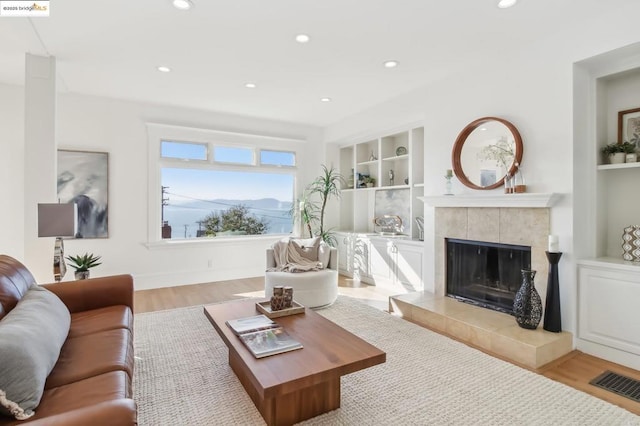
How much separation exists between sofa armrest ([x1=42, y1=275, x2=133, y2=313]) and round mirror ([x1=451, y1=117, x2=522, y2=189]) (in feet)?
11.5

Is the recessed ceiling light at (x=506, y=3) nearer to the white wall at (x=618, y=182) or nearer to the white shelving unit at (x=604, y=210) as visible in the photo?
the white shelving unit at (x=604, y=210)

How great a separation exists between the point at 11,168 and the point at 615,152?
21.5ft

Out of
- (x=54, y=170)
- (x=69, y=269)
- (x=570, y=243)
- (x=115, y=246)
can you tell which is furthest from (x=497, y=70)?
(x=69, y=269)

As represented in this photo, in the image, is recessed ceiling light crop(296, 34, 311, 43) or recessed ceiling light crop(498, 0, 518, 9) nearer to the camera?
recessed ceiling light crop(498, 0, 518, 9)

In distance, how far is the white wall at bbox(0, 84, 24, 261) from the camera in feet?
Answer: 13.6

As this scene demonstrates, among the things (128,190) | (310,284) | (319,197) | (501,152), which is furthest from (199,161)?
(501,152)

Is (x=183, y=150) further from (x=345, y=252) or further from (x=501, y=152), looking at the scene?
(x=501, y=152)

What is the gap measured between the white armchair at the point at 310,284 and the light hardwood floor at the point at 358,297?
2.00 feet

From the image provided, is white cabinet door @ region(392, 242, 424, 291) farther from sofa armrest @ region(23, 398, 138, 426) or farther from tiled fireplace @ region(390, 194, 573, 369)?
sofa armrest @ region(23, 398, 138, 426)

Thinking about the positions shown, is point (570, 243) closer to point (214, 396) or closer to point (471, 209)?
point (471, 209)

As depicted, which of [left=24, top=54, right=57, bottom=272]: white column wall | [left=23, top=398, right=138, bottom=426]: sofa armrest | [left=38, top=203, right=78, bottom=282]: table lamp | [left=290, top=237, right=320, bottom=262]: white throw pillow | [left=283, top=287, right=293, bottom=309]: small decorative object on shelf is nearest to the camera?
[left=23, top=398, right=138, bottom=426]: sofa armrest

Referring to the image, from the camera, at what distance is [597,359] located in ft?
8.90

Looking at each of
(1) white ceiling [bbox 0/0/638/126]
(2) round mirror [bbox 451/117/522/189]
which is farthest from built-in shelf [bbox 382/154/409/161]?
(2) round mirror [bbox 451/117/522/189]

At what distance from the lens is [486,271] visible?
3.62m
